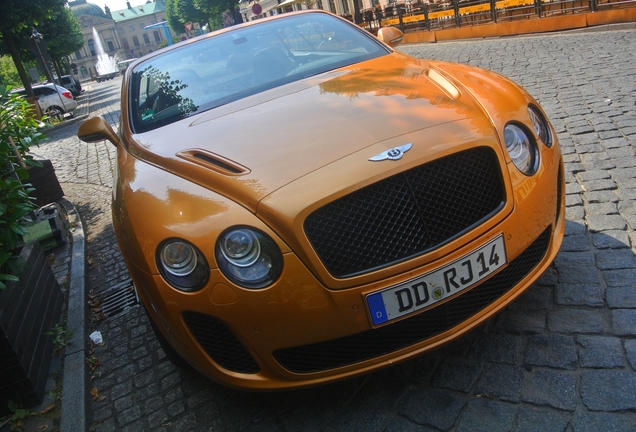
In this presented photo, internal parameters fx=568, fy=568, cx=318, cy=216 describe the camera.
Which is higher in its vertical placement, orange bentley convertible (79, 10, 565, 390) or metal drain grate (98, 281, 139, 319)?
orange bentley convertible (79, 10, 565, 390)

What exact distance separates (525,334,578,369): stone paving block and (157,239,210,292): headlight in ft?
4.54

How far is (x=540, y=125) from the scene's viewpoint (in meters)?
2.63

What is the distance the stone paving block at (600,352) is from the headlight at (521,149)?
29.5 inches

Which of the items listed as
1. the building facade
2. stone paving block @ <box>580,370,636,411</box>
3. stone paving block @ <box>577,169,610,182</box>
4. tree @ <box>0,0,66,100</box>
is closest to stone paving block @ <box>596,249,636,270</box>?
stone paving block @ <box>580,370,636,411</box>

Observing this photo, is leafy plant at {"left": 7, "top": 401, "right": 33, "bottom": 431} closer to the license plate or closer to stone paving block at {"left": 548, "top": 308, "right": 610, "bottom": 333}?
the license plate

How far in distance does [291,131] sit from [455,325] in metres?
1.06

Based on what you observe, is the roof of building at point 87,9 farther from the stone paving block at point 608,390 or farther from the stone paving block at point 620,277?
the stone paving block at point 608,390

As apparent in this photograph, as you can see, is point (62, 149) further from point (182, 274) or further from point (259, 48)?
point (182, 274)

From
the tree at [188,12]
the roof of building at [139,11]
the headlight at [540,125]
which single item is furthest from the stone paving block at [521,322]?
the roof of building at [139,11]

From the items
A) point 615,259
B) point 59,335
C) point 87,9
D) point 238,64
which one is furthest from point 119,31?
point 615,259

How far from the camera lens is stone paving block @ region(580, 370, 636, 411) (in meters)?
2.01

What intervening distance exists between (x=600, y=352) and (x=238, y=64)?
8.44 ft

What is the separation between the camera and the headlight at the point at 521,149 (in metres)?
2.37

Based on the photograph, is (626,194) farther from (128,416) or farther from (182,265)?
(128,416)
